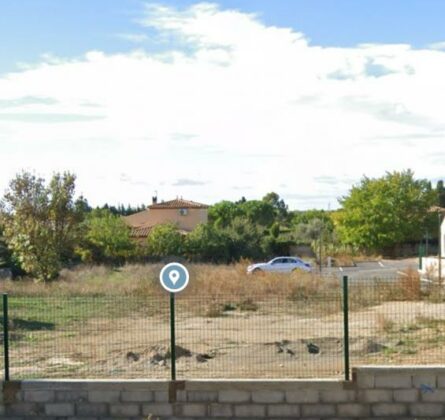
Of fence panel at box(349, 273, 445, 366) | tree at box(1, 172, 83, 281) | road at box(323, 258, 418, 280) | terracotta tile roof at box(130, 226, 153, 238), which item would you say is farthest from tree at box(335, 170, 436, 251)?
fence panel at box(349, 273, 445, 366)

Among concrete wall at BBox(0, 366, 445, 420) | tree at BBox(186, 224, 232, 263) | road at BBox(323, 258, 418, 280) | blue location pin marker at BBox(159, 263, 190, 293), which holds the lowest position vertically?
concrete wall at BBox(0, 366, 445, 420)

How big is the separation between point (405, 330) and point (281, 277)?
36.0ft

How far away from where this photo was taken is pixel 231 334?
58.7ft

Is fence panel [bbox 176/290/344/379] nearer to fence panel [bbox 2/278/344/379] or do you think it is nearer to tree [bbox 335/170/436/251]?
fence panel [bbox 2/278/344/379]

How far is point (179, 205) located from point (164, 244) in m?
20.5

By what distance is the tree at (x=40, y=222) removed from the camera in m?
36.3

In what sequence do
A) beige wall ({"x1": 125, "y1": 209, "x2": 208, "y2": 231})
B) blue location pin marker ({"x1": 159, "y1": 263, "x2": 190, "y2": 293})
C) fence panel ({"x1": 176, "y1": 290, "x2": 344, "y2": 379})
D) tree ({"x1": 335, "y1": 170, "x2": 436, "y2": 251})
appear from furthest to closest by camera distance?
beige wall ({"x1": 125, "y1": 209, "x2": 208, "y2": 231}), tree ({"x1": 335, "y1": 170, "x2": 436, "y2": 251}), fence panel ({"x1": 176, "y1": 290, "x2": 344, "y2": 379}), blue location pin marker ({"x1": 159, "y1": 263, "x2": 190, "y2": 293})

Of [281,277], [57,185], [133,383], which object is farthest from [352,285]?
[57,185]

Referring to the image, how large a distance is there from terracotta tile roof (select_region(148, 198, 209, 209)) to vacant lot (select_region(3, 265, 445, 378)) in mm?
43360

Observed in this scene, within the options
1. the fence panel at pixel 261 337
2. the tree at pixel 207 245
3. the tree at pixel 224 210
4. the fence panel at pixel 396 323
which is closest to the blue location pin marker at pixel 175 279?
the fence panel at pixel 261 337

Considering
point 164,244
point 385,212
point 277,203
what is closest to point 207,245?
point 164,244

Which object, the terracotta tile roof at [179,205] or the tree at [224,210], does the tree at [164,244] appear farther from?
the tree at [224,210]

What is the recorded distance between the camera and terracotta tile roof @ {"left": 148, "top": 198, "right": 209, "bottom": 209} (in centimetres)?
6700

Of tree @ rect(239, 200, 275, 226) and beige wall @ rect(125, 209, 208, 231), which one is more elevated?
tree @ rect(239, 200, 275, 226)
